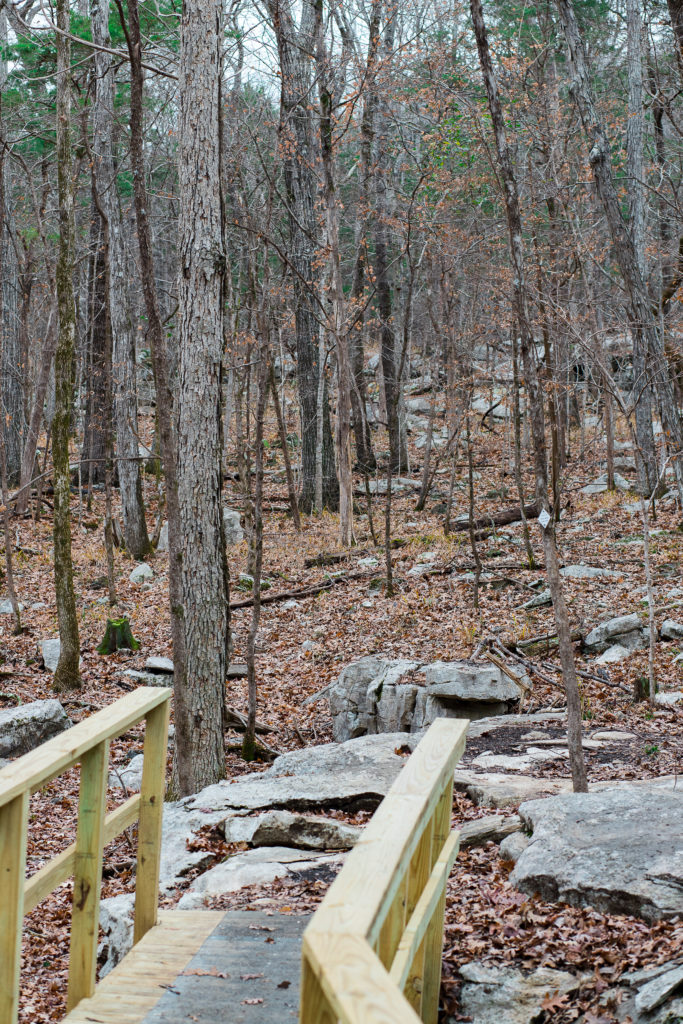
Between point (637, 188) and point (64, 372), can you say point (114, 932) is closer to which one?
point (64, 372)

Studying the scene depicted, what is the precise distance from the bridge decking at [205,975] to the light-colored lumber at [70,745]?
2.92ft

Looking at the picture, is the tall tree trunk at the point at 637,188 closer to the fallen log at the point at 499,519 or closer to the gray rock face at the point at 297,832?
the fallen log at the point at 499,519

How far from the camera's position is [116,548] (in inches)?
699

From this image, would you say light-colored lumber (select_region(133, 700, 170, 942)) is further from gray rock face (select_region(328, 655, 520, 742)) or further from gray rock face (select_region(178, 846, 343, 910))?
gray rock face (select_region(328, 655, 520, 742))

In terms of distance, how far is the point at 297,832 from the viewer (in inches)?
212

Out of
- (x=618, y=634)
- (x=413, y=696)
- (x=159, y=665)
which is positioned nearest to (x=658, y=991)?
(x=413, y=696)

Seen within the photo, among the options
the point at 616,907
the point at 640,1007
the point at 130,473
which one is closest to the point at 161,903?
the point at 616,907

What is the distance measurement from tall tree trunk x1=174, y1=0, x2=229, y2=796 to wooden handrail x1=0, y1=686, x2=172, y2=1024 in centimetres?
397

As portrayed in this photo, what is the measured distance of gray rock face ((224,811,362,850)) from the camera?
5258mm

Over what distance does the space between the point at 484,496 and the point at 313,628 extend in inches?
310

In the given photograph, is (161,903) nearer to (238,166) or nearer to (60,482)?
(60,482)

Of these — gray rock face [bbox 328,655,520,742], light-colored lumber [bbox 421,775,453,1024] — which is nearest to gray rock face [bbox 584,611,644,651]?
gray rock face [bbox 328,655,520,742]

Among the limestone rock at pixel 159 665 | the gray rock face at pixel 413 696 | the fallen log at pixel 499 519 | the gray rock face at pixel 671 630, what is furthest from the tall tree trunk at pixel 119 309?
the gray rock face at pixel 671 630

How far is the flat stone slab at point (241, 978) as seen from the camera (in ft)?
9.53
